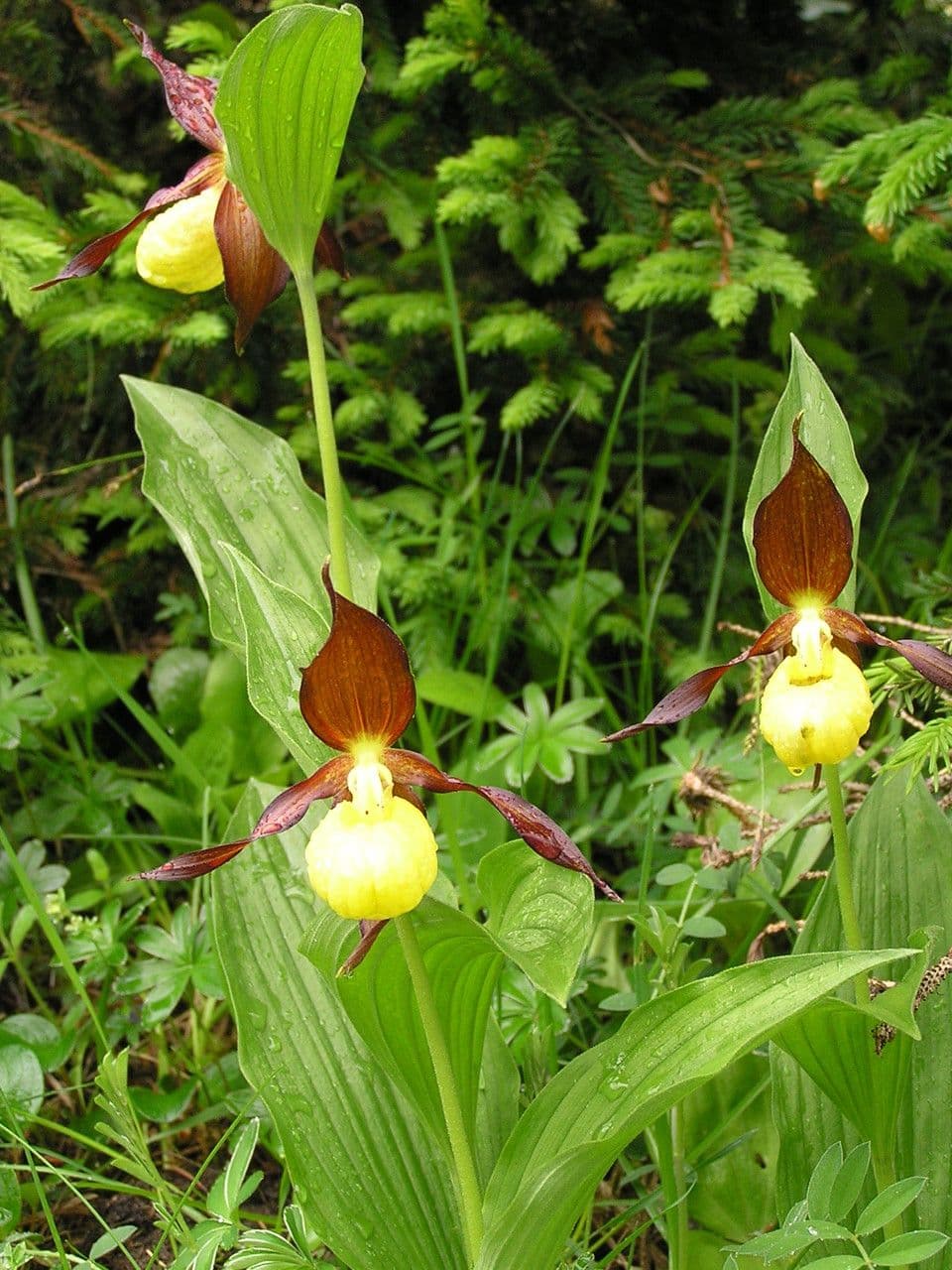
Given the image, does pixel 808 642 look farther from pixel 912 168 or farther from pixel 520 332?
pixel 520 332

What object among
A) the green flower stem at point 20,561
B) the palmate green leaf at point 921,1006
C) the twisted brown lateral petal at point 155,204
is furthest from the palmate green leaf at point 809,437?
the green flower stem at point 20,561

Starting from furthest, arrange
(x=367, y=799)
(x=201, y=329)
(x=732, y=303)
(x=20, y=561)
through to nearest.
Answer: (x=20, y=561), (x=201, y=329), (x=732, y=303), (x=367, y=799)

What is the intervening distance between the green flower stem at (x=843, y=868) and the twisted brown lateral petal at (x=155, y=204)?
2.48ft

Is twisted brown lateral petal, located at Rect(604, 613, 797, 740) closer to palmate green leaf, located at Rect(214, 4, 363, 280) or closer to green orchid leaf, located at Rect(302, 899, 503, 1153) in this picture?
green orchid leaf, located at Rect(302, 899, 503, 1153)

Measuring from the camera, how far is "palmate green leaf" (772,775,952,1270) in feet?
3.36

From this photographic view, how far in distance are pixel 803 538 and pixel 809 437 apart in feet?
0.63

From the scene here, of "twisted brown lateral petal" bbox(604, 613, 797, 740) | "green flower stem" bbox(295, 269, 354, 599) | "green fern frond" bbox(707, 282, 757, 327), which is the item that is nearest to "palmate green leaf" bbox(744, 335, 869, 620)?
"twisted brown lateral petal" bbox(604, 613, 797, 740)

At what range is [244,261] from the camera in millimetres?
1074

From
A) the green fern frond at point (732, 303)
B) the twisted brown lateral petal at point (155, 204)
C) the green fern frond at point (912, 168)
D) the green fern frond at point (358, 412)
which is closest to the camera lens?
the twisted brown lateral petal at point (155, 204)

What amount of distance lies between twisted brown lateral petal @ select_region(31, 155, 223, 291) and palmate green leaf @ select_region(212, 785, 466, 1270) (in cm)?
60

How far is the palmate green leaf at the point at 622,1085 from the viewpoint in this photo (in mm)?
808

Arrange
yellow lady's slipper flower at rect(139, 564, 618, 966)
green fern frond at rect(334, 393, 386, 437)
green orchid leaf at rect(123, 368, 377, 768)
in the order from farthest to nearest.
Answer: green fern frond at rect(334, 393, 386, 437) → green orchid leaf at rect(123, 368, 377, 768) → yellow lady's slipper flower at rect(139, 564, 618, 966)

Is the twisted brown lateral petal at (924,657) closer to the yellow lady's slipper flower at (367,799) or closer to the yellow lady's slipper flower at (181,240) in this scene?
the yellow lady's slipper flower at (367,799)

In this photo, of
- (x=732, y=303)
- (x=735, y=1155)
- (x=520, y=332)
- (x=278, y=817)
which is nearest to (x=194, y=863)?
(x=278, y=817)
